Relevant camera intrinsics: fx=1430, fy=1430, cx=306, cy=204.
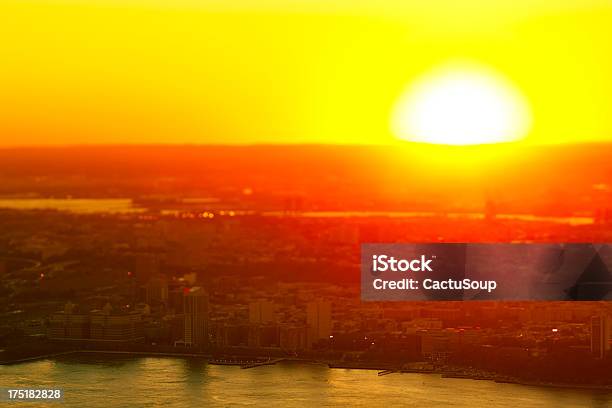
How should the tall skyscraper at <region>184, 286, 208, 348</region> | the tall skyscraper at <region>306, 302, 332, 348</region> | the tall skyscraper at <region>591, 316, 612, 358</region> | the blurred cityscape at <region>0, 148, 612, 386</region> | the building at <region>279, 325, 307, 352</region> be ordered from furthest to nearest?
the tall skyscraper at <region>184, 286, 208, 348</region>
the tall skyscraper at <region>306, 302, 332, 348</region>
the building at <region>279, 325, 307, 352</region>
the blurred cityscape at <region>0, 148, 612, 386</region>
the tall skyscraper at <region>591, 316, 612, 358</region>

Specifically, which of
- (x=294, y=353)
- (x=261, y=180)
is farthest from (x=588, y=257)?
(x=261, y=180)

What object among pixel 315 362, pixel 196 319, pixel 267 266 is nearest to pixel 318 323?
pixel 315 362

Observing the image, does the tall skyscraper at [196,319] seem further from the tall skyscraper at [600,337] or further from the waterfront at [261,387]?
the tall skyscraper at [600,337]

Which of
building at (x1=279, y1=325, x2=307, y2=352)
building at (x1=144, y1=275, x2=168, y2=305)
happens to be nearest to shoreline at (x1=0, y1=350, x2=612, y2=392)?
building at (x1=279, y1=325, x2=307, y2=352)

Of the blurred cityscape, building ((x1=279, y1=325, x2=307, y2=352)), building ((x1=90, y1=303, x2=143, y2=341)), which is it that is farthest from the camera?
building ((x1=90, y1=303, x2=143, y2=341))

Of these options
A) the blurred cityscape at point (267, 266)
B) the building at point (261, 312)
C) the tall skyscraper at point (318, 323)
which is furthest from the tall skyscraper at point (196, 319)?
the tall skyscraper at point (318, 323)

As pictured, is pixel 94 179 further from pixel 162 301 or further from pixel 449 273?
pixel 449 273

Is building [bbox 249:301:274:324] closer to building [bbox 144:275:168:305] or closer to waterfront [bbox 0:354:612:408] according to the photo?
waterfront [bbox 0:354:612:408]
